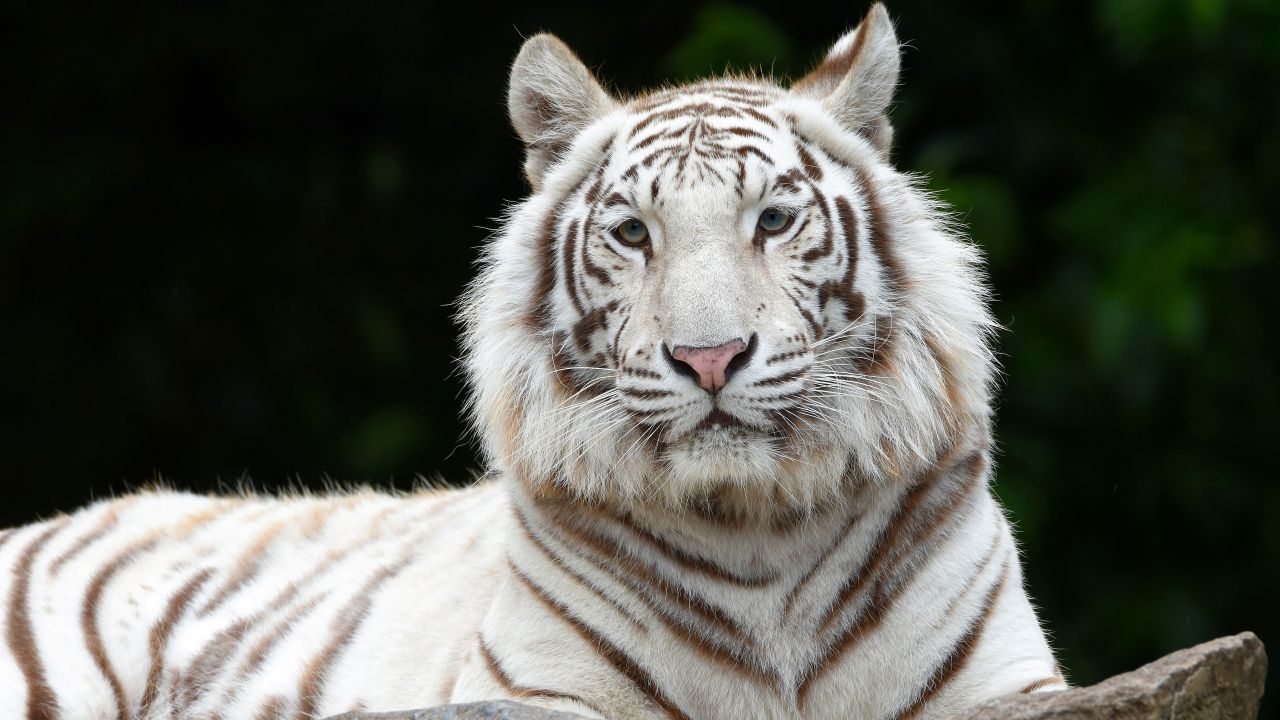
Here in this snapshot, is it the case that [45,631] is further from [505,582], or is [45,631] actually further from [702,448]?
[702,448]

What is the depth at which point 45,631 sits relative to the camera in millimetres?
3539

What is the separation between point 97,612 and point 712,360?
1.83 metres

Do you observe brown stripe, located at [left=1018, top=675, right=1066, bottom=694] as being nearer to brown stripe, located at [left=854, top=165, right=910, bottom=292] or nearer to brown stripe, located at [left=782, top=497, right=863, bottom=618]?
brown stripe, located at [left=782, top=497, right=863, bottom=618]

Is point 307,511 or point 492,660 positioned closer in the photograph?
point 492,660

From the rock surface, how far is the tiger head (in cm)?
58

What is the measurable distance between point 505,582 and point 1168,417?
4.37m

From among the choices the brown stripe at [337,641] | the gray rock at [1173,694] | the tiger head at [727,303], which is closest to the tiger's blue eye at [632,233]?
the tiger head at [727,303]

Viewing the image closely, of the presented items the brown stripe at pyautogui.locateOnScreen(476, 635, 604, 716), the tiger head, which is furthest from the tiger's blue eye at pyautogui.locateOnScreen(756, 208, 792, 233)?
the brown stripe at pyautogui.locateOnScreen(476, 635, 604, 716)

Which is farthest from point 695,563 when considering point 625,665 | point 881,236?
point 881,236

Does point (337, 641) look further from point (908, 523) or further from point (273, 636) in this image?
point (908, 523)

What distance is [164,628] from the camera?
365 centimetres

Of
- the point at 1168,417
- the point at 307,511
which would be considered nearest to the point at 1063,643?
the point at 1168,417

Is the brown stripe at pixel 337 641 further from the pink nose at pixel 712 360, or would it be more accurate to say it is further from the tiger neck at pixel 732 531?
the pink nose at pixel 712 360

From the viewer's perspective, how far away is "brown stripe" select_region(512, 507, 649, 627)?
2.79 meters
